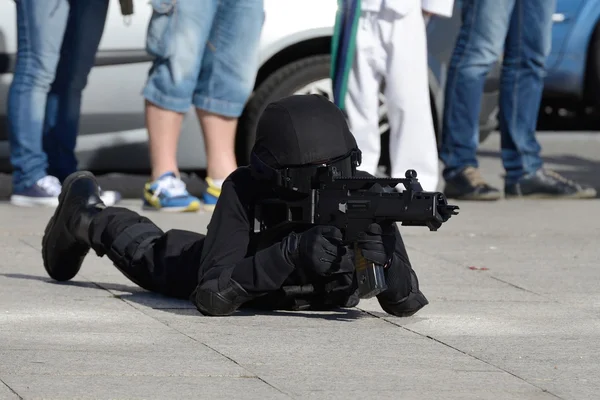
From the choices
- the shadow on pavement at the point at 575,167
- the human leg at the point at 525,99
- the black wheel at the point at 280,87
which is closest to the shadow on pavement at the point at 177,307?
the black wheel at the point at 280,87

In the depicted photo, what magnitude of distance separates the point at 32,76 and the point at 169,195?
92cm

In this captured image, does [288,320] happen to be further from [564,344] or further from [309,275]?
[564,344]

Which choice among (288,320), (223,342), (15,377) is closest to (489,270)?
(288,320)

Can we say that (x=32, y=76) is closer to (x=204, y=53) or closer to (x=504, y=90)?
(x=204, y=53)

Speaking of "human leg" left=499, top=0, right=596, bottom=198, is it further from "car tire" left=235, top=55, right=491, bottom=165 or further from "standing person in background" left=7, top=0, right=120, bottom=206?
"standing person in background" left=7, top=0, right=120, bottom=206

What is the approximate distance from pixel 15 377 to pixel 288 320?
1.24 meters

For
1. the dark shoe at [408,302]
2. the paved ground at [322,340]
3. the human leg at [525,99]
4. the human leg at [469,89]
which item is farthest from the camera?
the human leg at [525,99]

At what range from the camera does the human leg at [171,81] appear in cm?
752

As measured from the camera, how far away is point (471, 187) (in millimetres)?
8594

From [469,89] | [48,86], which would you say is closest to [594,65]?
[469,89]

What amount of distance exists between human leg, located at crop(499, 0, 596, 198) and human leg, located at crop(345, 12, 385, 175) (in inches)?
40.8

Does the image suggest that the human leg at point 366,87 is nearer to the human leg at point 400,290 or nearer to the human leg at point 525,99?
the human leg at point 525,99

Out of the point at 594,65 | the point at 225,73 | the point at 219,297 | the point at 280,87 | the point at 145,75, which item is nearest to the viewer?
the point at 219,297

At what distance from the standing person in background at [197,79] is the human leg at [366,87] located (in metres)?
0.51
